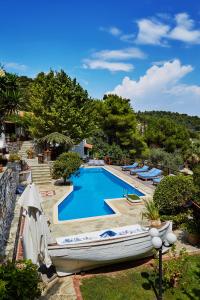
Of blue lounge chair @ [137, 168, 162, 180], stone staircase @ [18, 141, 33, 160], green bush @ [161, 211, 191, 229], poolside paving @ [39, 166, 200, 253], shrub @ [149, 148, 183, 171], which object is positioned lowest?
poolside paving @ [39, 166, 200, 253]

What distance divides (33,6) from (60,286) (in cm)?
1608

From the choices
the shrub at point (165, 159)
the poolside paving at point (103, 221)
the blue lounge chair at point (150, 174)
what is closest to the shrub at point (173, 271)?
the poolside paving at point (103, 221)

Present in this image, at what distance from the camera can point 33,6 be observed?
15758 mm

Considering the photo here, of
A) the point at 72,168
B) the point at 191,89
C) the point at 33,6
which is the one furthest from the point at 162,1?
the point at 191,89

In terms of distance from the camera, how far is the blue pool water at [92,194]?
1330 centimetres

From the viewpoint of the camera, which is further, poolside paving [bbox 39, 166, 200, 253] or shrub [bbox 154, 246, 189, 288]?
poolside paving [bbox 39, 166, 200, 253]

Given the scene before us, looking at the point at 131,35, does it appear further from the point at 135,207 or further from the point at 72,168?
the point at 135,207

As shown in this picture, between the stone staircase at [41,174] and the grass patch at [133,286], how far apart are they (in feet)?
40.6

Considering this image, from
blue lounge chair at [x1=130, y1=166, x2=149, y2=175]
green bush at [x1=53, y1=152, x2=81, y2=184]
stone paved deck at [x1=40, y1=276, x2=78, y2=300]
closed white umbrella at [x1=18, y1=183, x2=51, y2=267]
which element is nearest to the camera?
stone paved deck at [x1=40, y1=276, x2=78, y2=300]

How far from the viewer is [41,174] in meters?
19.5

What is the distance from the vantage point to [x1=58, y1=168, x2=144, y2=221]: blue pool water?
13.3 m

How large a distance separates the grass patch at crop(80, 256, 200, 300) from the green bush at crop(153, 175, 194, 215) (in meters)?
2.68

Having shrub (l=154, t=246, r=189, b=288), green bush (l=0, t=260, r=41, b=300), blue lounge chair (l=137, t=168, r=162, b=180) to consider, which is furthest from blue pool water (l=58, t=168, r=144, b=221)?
green bush (l=0, t=260, r=41, b=300)

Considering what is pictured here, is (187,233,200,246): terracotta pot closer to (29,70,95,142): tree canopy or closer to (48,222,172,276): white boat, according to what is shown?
(48,222,172,276): white boat
